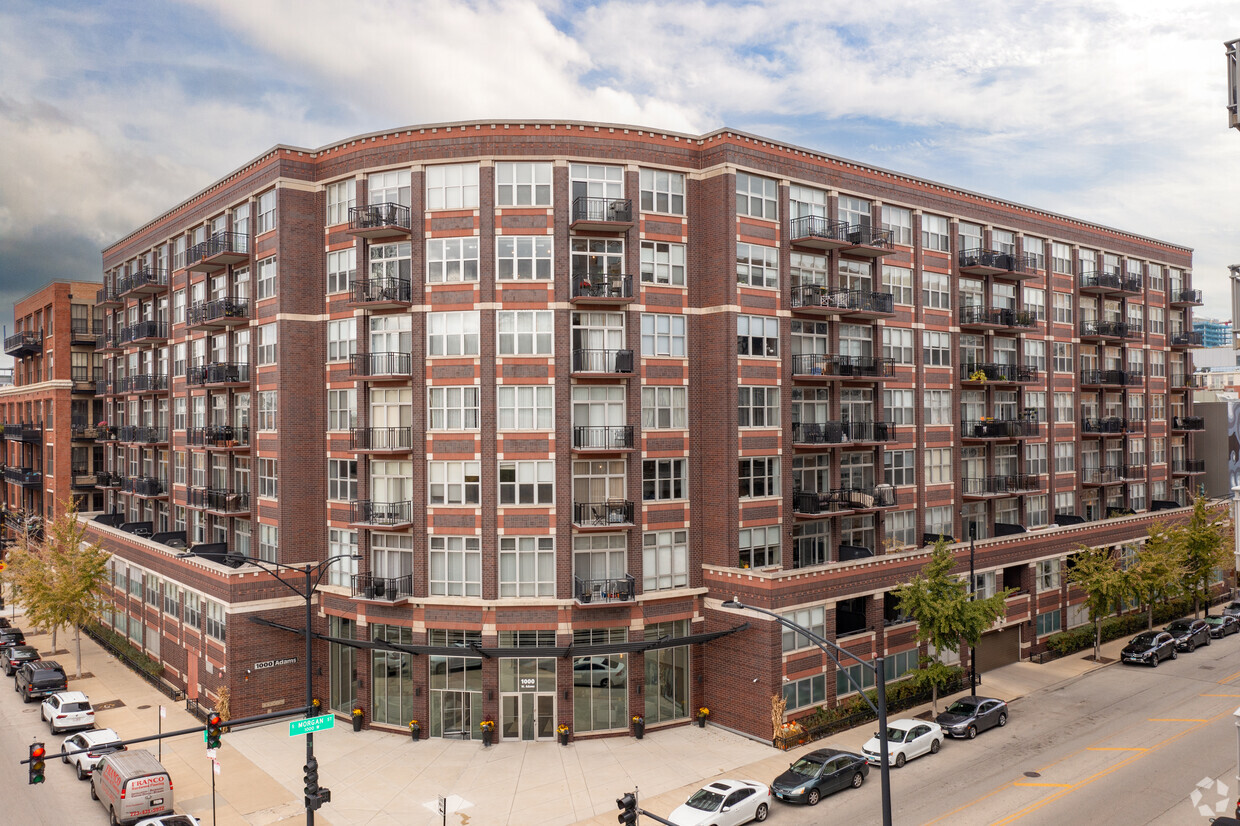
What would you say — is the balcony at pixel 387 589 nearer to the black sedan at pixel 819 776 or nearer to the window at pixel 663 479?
the window at pixel 663 479

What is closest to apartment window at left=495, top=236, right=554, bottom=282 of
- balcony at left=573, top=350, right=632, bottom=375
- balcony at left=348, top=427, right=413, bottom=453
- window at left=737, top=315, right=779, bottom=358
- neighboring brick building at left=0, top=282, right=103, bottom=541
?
balcony at left=573, top=350, right=632, bottom=375

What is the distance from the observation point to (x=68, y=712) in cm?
3469

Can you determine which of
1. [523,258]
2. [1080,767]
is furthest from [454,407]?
[1080,767]

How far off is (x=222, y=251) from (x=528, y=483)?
67.8 feet

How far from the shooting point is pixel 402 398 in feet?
119

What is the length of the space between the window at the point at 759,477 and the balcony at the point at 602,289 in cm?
919

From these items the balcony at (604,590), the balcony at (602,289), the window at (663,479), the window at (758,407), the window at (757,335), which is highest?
the balcony at (602,289)

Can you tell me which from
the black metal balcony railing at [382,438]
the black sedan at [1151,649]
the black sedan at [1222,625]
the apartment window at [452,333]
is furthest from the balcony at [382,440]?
the black sedan at [1222,625]

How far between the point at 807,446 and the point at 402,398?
18.9 meters

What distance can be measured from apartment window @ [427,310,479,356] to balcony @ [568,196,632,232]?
6.05 meters

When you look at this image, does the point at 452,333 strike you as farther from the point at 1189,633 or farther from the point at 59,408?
the point at 59,408

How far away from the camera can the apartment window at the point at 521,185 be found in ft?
115

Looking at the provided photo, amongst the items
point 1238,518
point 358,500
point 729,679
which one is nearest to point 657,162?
point 358,500

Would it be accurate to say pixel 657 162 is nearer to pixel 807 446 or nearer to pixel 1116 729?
pixel 807 446
